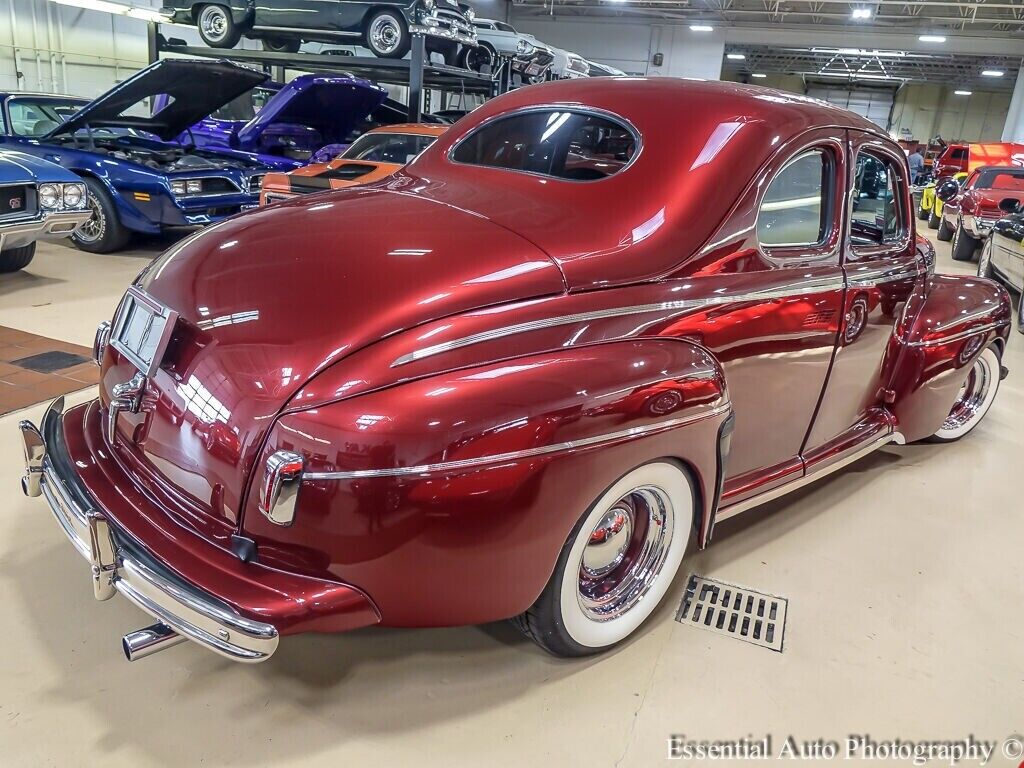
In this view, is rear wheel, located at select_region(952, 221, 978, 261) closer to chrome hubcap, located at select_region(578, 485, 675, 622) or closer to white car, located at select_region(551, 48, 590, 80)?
white car, located at select_region(551, 48, 590, 80)

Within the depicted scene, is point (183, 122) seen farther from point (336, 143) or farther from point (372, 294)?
point (372, 294)

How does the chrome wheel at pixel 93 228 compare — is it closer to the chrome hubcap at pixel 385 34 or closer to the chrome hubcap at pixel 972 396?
the chrome hubcap at pixel 385 34

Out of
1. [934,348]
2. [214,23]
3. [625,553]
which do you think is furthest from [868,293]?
[214,23]

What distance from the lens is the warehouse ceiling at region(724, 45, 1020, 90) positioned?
1005 inches

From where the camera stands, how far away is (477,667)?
2236 millimetres

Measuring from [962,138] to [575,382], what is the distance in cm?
4311

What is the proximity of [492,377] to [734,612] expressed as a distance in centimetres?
138

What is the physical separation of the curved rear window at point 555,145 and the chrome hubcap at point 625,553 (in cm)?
106

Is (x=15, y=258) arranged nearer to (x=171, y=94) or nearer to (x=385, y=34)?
(x=171, y=94)

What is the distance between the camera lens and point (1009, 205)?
991 centimetres

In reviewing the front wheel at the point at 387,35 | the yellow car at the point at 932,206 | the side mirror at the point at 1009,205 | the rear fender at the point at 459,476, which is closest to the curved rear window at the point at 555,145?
the rear fender at the point at 459,476

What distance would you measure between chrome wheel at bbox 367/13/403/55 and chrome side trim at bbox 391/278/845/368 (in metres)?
8.89

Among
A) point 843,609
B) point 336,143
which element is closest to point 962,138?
point 336,143

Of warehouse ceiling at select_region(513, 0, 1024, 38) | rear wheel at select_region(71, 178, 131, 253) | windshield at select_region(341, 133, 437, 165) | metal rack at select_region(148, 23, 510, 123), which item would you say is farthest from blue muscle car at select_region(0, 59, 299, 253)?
warehouse ceiling at select_region(513, 0, 1024, 38)
